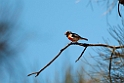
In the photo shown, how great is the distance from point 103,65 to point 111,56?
0.04 metres

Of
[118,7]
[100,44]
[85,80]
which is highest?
[118,7]

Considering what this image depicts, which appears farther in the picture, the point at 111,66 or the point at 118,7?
the point at 118,7

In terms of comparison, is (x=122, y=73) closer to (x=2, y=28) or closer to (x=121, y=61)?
(x=121, y=61)

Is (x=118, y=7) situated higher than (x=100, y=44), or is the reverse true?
(x=118, y=7)

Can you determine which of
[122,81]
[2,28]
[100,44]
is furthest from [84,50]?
[2,28]

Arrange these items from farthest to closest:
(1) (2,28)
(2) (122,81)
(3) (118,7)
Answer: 1. (3) (118,7)
2. (2) (122,81)
3. (1) (2,28)

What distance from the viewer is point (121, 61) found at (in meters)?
1.01

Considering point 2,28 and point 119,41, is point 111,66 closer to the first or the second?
point 119,41

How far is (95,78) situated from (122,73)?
9 cm

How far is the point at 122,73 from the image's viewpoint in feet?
3.39

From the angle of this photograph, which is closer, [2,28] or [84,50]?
[2,28]

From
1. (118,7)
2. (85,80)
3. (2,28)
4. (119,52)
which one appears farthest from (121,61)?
(2,28)

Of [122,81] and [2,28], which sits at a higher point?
[2,28]

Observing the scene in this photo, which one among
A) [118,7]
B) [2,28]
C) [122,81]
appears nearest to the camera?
[2,28]
